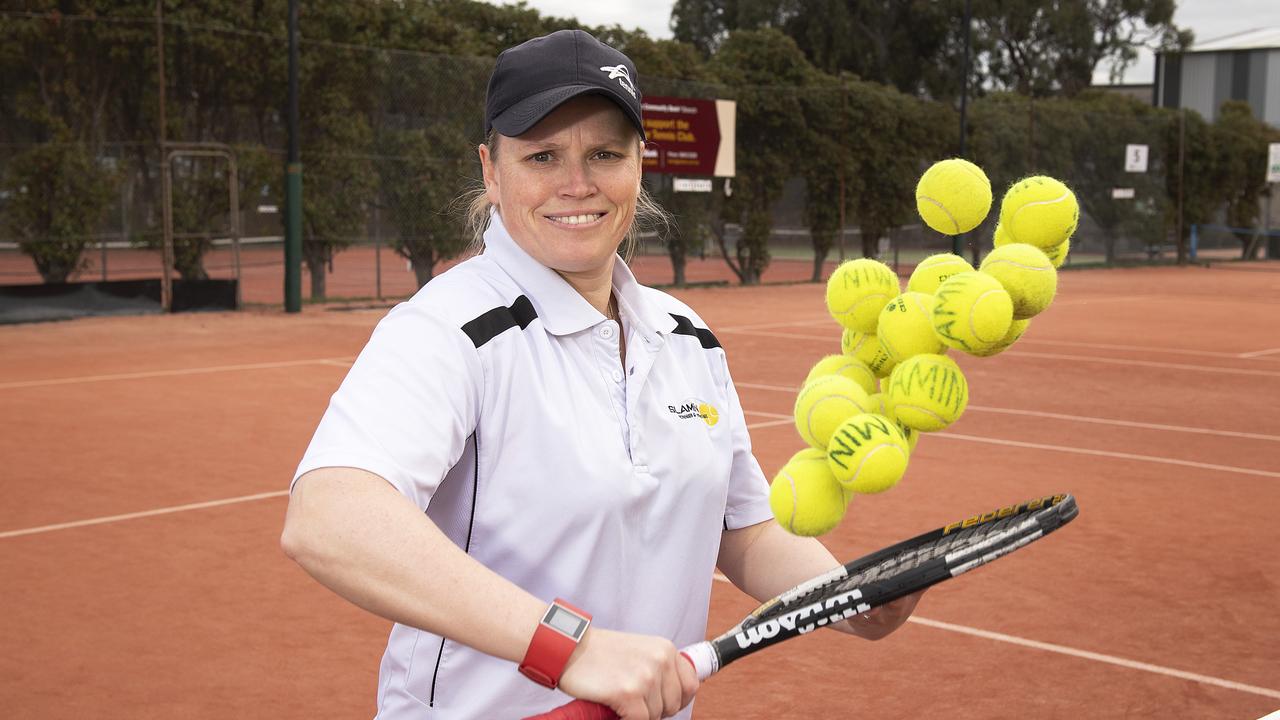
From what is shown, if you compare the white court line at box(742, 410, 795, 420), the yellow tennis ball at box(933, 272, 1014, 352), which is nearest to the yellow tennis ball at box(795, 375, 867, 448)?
the yellow tennis ball at box(933, 272, 1014, 352)

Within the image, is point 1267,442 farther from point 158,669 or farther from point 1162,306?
point 1162,306

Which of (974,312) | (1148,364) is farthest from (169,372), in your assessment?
(974,312)

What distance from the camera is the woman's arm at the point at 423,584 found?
1.53 metres

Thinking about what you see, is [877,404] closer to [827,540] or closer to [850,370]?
[850,370]

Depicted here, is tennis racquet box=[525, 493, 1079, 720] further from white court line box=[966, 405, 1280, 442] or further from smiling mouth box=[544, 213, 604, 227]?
white court line box=[966, 405, 1280, 442]

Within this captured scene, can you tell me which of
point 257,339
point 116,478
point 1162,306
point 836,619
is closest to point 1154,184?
point 1162,306

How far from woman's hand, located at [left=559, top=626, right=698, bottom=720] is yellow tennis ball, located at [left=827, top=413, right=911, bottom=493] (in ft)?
1.12

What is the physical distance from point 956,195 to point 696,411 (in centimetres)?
50

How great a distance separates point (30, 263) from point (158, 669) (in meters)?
13.1

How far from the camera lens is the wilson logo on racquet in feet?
6.15

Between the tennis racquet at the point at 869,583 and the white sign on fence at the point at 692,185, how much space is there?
2010 centimetres

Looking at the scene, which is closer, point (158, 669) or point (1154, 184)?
point (158, 669)

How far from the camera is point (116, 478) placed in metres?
7.19

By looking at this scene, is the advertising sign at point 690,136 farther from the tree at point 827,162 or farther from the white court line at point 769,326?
the white court line at point 769,326
